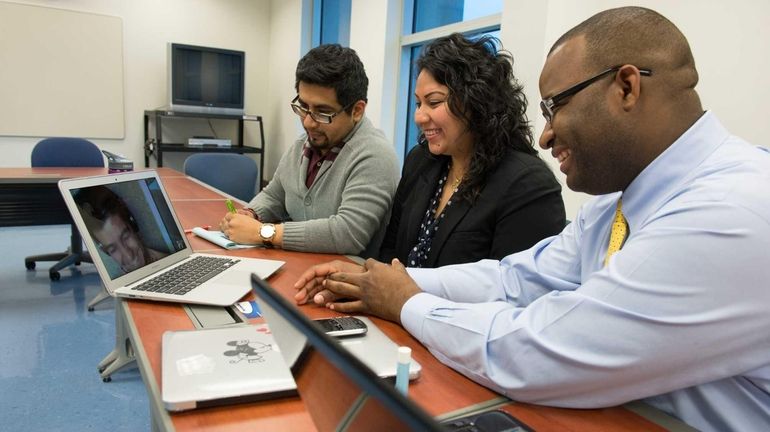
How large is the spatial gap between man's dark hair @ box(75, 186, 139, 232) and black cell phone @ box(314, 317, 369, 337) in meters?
0.60

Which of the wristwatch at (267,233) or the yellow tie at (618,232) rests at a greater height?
the yellow tie at (618,232)

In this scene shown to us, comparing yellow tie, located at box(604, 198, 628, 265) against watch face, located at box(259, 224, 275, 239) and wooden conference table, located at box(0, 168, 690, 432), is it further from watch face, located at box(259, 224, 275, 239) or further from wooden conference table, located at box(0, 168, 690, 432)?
watch face, located at box(259, 224, 275, 239)

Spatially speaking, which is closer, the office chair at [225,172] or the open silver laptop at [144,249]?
the open silver laptop at [144,249]

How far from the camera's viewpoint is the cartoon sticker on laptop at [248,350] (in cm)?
82

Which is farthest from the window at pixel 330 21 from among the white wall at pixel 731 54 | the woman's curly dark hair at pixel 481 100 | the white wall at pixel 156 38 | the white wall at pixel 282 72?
the woman's curly dark hair at pixel 481 100

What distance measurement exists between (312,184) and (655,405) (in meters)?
1.43

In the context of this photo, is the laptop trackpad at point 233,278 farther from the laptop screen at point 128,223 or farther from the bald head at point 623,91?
the bald head at point 623,91

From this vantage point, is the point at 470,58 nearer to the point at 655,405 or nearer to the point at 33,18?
the point at 655,405

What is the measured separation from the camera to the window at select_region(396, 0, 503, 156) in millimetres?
3260

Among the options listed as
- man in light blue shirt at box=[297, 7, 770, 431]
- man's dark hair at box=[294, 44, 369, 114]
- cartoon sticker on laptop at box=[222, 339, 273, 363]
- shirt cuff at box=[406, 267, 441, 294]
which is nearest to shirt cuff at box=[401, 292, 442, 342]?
man in light blue shirt at box=[297, 7, 770, 431]

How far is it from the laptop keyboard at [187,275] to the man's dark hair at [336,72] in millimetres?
723

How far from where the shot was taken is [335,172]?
187cm

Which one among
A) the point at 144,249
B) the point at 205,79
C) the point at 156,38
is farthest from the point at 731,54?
the point at 156,38

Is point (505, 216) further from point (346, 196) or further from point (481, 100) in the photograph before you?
point (346, 196)
